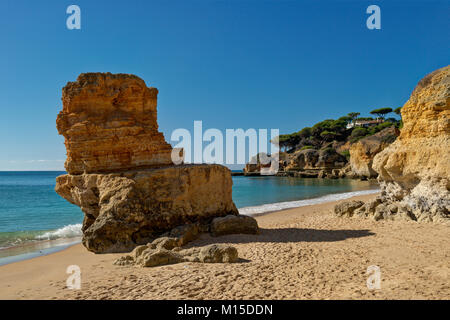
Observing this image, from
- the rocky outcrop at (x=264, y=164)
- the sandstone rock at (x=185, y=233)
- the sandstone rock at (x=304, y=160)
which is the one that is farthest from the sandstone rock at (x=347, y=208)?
the rocky outcrop at (x=264, y=164)

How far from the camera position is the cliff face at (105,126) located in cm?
996

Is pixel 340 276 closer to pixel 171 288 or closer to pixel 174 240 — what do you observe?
pixel 171 288

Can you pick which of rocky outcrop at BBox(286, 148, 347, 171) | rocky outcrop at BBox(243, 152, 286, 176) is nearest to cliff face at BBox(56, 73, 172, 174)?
rocky outcrop at BBox(286, 148, 347, 171)

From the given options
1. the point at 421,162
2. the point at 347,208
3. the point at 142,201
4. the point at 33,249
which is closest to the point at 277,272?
the point at 142,201

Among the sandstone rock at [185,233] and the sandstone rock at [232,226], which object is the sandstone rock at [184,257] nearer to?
the sandstone rock at [185,233]

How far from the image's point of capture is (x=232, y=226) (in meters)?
9.88

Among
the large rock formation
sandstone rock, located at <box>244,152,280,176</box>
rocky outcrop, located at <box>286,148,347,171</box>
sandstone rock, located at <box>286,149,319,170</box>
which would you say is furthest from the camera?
sandstone rock, located at <box>244,152,280,176</box>

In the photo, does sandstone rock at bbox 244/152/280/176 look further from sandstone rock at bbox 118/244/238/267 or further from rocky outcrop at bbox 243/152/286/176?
sandstone rock at bbox 118/244/238/267

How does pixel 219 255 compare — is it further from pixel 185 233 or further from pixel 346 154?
pixel 346 154

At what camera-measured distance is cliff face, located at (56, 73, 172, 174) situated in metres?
9.96

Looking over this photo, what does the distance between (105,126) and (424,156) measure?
11.3 metres

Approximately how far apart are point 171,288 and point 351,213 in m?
10.0
